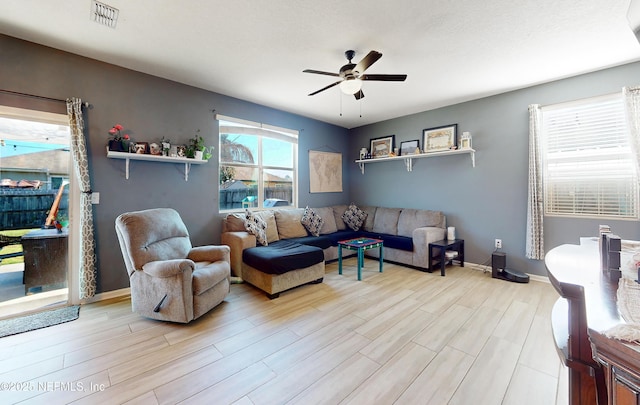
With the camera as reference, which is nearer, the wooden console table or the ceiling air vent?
the wooden console table

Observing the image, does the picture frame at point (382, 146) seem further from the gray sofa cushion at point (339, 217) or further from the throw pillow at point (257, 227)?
the throw pillow at point (257, 227)

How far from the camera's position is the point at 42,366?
1.78m

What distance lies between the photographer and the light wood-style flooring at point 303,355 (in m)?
1.54

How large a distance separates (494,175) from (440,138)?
105 centimetres

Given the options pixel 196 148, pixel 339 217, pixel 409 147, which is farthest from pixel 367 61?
pixel 339 217

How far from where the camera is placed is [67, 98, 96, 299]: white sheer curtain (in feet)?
8.69

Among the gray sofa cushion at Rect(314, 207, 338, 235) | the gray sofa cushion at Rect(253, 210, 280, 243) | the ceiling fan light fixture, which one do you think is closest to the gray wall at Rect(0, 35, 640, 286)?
the gray sofa cushion at Rect(314, 207, 338, 235)

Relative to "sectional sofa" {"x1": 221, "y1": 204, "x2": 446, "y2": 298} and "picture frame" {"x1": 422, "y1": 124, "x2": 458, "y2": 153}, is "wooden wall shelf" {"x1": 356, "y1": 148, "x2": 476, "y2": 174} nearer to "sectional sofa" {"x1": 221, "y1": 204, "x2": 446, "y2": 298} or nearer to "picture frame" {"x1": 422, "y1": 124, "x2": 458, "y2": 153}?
"picture frame" {"x1": 422, "y1": 124, "x2": 458, "y2": 153}

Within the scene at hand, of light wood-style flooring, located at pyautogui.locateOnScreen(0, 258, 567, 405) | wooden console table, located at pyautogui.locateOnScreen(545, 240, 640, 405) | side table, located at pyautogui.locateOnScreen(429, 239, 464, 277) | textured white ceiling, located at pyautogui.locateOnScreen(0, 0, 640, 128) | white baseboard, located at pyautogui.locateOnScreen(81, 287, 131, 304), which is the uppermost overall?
textured white ceiling, located at pyautogui.locateOnScreen(0, 0, 640, 128)

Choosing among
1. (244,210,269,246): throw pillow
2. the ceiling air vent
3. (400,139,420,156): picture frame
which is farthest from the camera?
(400,139,420,156): picture frame

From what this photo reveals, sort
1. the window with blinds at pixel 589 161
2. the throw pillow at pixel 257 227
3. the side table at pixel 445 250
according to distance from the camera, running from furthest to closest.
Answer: the side table at pixel 445 250 → the throw pillow at pixel 257 227 → the window with blinds at pixel 589 161

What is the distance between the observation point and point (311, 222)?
4355mm

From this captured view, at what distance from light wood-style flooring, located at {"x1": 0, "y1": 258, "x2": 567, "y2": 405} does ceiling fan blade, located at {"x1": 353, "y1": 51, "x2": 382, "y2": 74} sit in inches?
95.7

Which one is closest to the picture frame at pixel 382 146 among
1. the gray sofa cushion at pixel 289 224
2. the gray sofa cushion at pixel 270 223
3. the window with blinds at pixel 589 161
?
the gray sofa cushion at pixel 289 224
